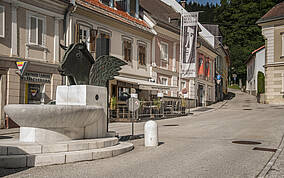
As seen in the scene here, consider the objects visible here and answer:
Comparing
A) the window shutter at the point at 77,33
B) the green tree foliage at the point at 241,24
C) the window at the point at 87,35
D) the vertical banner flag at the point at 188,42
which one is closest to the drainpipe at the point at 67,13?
the window shutter at the point at 77,33

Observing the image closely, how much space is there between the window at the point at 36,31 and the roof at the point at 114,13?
9.68ft

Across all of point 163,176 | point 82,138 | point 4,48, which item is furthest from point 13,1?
point 163,176

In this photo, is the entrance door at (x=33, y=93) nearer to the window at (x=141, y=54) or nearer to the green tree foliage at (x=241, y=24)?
the window at (x=141, y=54)

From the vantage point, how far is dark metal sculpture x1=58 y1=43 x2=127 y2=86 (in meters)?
9.99

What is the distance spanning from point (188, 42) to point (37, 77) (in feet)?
47.2

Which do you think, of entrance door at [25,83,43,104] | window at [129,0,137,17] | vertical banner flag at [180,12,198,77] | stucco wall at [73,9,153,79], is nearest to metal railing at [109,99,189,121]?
stucco wall at [73,9,153,79]

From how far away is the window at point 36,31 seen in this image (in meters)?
17.7

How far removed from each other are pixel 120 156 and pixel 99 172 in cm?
197

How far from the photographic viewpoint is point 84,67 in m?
10.5

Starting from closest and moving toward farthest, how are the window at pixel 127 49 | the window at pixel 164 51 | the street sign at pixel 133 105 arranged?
the street sign at pixel 133 105 < the window at pixel 127 49 < the window at pixel 164 51

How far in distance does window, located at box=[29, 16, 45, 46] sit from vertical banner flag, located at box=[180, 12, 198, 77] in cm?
1317

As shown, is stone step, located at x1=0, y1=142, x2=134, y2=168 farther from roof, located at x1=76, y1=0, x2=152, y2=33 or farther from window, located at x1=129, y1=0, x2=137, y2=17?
window, located at x1=129, y1=0, x2=137, y2=17

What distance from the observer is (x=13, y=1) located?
16531 mm

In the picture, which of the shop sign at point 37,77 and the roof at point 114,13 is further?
Result: the roof at point 114,13
